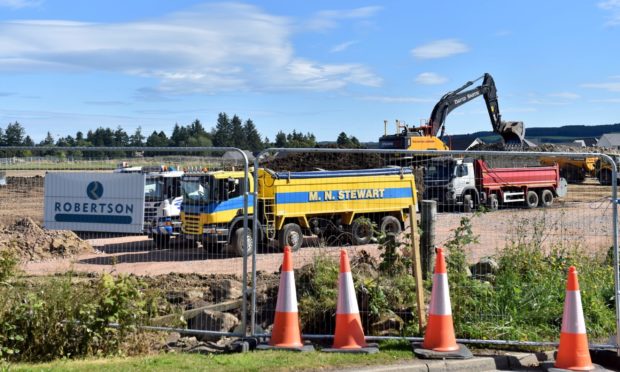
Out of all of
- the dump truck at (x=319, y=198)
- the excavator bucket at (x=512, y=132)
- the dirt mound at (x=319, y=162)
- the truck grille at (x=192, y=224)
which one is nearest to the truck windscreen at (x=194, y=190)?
the truck grille at (x=192, y=224)

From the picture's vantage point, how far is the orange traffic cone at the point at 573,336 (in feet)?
24.0

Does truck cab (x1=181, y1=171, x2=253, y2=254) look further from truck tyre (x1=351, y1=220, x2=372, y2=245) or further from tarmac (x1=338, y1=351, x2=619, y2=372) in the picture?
tarmac (x1=338, y1=351, x2=619, y2=372)

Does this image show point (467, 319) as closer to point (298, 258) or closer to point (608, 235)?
point (608, 235)

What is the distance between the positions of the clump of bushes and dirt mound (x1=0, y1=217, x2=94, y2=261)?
9171 mm

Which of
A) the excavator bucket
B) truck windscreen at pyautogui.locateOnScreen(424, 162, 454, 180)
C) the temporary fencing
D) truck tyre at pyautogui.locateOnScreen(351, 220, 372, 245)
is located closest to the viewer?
the temporary fencing

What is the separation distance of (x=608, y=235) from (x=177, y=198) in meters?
7.73

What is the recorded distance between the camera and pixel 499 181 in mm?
27391

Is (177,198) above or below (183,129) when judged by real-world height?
below

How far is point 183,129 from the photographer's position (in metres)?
116

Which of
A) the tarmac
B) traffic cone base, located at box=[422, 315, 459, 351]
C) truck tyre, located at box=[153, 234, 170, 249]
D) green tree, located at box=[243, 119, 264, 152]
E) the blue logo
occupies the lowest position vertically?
the tarmac

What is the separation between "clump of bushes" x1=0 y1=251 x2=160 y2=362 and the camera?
25.0 feet

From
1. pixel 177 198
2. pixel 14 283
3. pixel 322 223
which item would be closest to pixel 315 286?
pixel 14 283

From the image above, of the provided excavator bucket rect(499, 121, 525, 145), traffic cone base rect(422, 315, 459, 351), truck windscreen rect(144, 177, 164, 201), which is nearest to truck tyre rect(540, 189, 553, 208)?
excavator bucket rect(499, 121, 525, 145)

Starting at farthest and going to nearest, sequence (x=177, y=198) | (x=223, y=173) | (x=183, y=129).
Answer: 1. (x=183, y=129)
2. (x=223, y=173)
3. (x=177, y=198)
